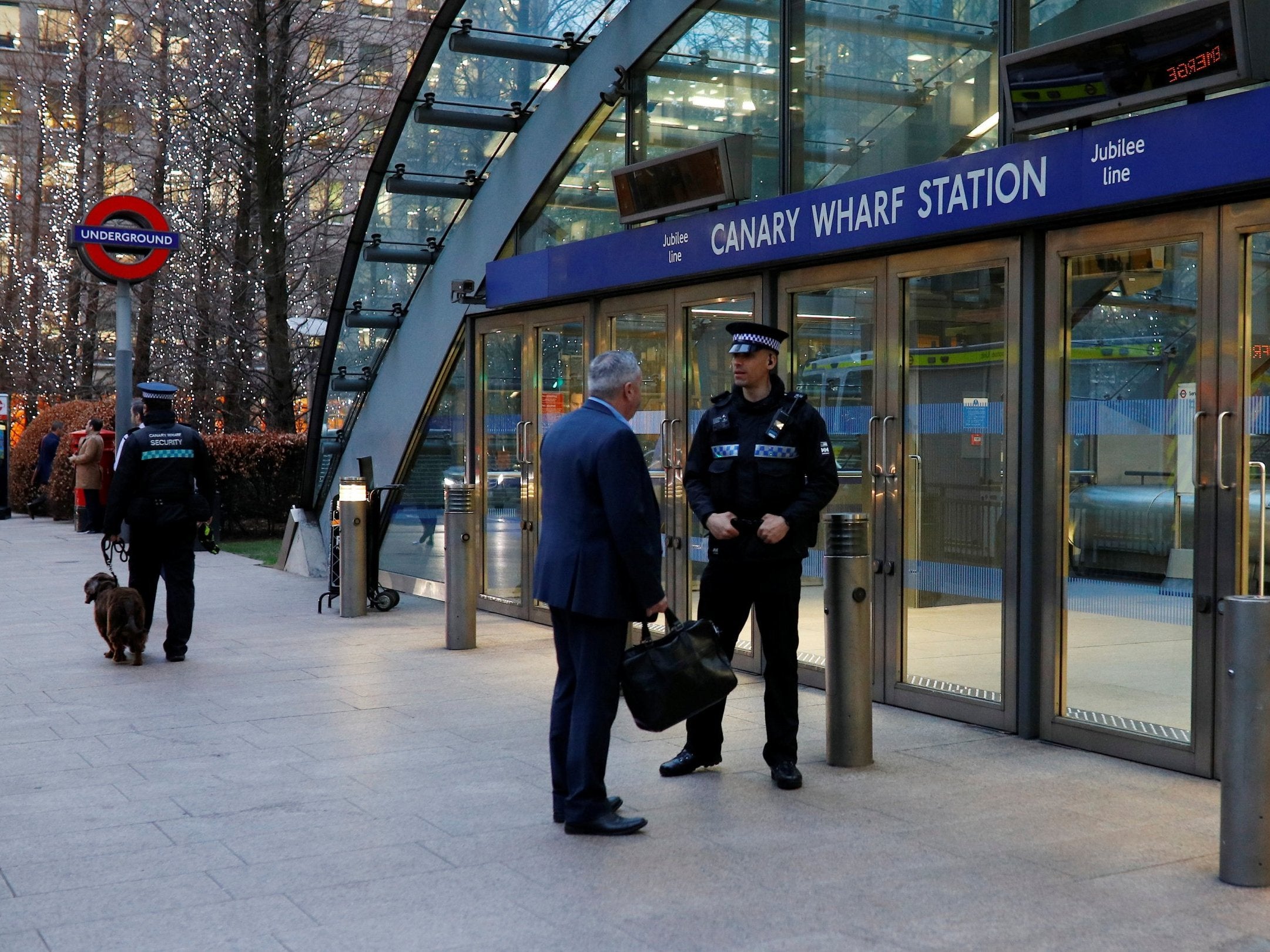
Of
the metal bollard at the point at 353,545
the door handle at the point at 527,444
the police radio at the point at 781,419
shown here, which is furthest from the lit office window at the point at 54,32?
the police radio at the point at 781,419

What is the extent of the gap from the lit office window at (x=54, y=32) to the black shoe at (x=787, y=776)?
87.6 feet

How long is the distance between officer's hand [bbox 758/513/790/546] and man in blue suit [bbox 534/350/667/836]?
0.77 m

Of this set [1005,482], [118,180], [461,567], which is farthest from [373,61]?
[1005,482]

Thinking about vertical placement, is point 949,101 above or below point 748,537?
above

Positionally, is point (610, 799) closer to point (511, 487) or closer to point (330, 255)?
point (511, 487)

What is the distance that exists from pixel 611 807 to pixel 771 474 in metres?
1.57

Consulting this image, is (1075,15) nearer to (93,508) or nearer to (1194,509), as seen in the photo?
(1194,509)

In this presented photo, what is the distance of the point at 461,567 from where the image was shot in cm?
937

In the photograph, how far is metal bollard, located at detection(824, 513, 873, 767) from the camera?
234 inches

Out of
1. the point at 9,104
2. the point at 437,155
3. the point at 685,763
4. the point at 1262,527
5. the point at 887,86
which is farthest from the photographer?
the point at 9,104

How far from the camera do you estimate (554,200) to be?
10.6 m

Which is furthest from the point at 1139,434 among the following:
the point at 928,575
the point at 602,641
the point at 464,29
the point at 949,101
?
the point at 464,29

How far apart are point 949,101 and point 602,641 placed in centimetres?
365

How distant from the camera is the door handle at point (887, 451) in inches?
281
